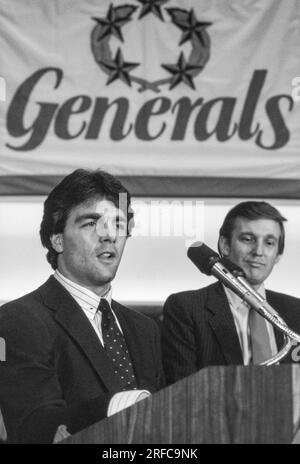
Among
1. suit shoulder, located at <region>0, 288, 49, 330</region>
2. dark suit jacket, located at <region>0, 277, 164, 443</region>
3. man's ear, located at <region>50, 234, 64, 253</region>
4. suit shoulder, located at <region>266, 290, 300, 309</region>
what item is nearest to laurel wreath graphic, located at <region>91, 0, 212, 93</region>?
suit shoulder, located at <region>266, 290, 300, 309</region>

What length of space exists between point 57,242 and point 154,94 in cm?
128

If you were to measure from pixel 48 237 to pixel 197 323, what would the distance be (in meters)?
0.67

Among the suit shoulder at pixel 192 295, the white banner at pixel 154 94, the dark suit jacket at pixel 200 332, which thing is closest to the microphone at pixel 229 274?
the dark suit jacket at pixel 200 332

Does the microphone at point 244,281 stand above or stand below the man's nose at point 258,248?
below

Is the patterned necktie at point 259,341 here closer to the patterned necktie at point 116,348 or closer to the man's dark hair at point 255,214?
the man's dark hair at point 255,214

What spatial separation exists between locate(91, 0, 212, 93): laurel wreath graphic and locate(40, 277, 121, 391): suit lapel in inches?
56.2

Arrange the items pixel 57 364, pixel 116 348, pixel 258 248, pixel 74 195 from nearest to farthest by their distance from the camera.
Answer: pixel 57 364
pixel 116 348
pixel 74 195
pixel 258 248

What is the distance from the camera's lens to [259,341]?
312 cm

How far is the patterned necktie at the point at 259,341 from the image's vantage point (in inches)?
121

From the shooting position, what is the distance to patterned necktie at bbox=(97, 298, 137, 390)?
2.45m

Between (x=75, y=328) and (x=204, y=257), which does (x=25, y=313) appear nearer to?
(x=75, y=328)

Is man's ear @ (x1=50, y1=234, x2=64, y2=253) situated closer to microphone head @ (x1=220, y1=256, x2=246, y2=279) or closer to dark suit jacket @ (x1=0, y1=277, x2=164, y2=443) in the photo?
dark suit jacket @ (x1=0, y1=277, x2=164, y2=443)

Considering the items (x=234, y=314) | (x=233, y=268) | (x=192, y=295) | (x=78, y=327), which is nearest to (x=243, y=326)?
(x=234, y=314)

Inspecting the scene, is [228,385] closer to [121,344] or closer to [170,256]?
[121,344]
